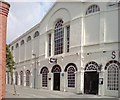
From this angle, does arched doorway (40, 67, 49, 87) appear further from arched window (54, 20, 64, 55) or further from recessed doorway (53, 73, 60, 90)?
arched window (54, 20, 64, 55)

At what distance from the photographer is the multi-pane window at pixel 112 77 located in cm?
3109

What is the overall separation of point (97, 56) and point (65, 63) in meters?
6.64

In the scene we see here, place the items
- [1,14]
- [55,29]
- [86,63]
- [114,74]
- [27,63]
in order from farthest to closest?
[27,63]
[55,29]
[86,63]
[114,74]
[1,14]

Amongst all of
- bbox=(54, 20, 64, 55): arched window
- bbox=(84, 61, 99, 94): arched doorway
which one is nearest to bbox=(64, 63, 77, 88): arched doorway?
→ bbox=(84, 61, 99, 94): arched doorway

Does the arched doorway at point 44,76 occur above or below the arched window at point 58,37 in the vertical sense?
below

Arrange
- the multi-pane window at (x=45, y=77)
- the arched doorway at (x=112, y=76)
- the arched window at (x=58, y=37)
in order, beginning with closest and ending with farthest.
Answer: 1. the arched doorway at (x=112, y=76)
2. the arched window at (x=58, y=37)
3. the multi-pane window at (x=45, y=77)

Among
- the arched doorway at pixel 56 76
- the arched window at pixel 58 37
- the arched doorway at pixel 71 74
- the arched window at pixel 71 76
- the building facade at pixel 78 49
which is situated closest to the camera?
the building facade at pixel 78 49

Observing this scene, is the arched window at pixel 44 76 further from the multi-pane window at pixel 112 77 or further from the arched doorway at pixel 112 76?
the multi-pane window at pixel 112 77

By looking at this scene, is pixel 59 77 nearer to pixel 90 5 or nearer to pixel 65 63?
pixel 65 63

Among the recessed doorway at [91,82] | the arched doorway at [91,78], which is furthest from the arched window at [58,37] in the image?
the recessed doorway at [91,82]

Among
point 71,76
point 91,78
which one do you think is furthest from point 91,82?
point 71,76

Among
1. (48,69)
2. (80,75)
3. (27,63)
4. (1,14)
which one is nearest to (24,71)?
(27,63)

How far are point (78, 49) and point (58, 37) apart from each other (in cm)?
669

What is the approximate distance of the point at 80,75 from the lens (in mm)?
34750
